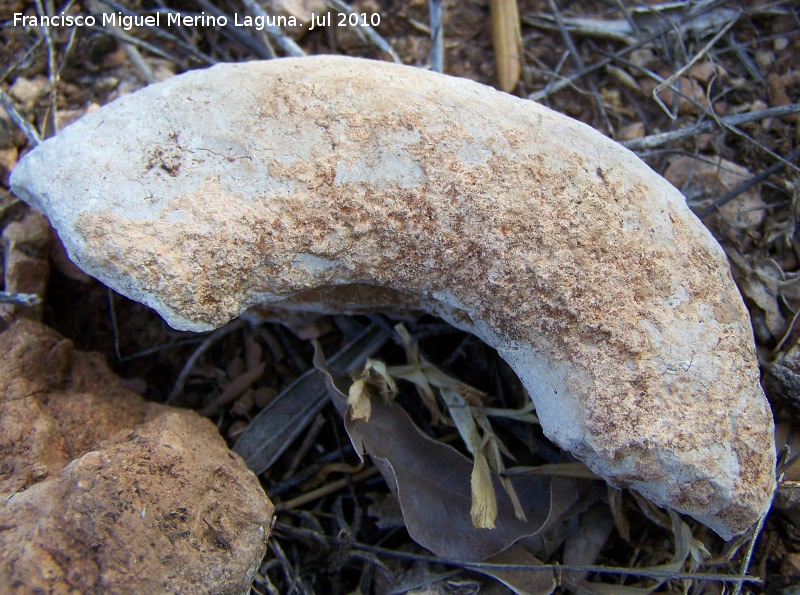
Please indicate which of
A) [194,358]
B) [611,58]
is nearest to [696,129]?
[611,58]

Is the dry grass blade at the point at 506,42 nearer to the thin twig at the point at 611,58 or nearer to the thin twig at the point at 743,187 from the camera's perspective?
the thin twig at the point at 611,58

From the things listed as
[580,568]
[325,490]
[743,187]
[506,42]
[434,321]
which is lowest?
[325,490]

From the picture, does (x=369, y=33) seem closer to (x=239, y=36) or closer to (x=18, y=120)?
(x=239, y=36)

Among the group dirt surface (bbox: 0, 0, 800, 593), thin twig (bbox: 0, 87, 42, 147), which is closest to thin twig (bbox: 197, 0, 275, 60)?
dirt surface (bbox: 0, 0, 800, 593)

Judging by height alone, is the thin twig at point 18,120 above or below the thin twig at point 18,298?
above

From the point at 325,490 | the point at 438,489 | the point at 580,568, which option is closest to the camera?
the point at 580,568

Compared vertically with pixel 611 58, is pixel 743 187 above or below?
below

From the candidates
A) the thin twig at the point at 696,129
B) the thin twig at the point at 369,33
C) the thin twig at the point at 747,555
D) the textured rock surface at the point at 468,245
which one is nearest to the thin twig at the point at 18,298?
the textured rock surface at the point at 468,245
